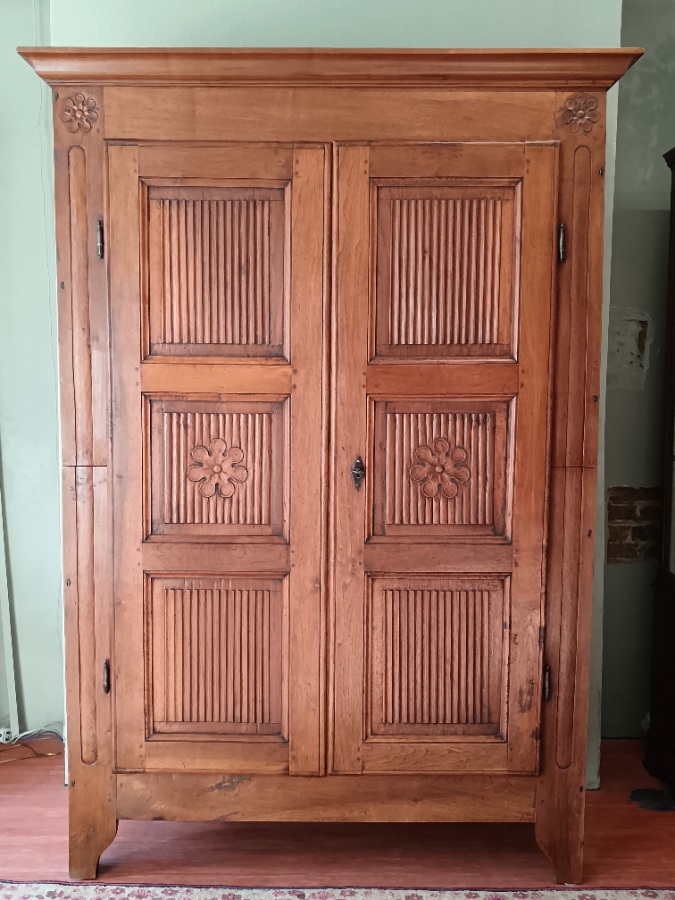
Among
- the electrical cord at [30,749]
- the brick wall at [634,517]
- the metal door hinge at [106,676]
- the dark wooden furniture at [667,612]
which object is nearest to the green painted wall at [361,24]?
the dark wooden furniture at [667,612]

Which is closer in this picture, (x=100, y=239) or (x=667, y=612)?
(x=100, y=239)

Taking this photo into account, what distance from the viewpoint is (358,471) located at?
2.06 m

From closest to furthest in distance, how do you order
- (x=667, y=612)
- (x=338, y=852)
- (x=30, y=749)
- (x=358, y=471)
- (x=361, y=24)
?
(x=358, y=471) < (x=338, y=852) < (x=361, y=24) < (x=667, y=612) < (x=30, y=749)

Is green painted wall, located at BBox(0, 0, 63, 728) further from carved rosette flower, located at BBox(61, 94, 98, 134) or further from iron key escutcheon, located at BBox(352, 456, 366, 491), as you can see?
iron key escutcheon, located at BBox(352, 456, 366, 491)

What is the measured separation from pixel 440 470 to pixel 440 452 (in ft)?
0.17

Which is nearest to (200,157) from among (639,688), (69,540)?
(69,540)

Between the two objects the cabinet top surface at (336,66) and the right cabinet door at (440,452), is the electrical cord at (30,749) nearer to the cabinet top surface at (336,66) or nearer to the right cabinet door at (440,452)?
the right cabinet door at (440,452)

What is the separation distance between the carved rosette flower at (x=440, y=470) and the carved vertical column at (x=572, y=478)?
0.26m

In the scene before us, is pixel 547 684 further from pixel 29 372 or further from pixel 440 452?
pixel 29 372

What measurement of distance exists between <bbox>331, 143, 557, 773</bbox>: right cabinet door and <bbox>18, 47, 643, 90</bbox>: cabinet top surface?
180 millimetres

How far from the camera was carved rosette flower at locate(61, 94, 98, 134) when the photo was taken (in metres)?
2.00

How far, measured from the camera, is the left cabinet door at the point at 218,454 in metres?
2.03

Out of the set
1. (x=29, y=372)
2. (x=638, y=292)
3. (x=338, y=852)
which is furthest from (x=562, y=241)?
(x=29, y=372)

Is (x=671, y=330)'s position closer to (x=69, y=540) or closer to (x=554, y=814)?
(x=554, y=814)
